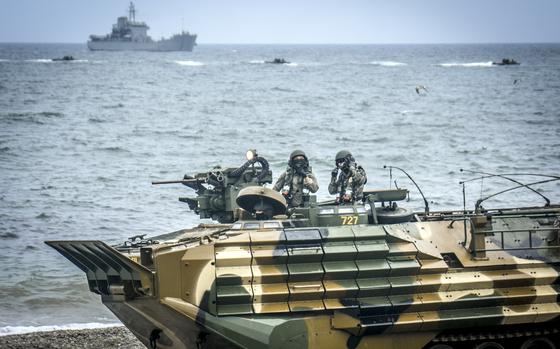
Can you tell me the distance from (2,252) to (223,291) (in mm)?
15337

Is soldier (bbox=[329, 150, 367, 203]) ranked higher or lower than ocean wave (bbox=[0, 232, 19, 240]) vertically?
higher

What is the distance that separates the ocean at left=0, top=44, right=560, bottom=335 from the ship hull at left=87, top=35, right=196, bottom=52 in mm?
73007

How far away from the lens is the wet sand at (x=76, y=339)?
19.6m

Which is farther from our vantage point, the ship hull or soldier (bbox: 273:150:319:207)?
the ship hull

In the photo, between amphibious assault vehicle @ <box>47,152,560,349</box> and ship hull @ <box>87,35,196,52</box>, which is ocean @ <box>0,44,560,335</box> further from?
ship hull @ <box>87,35,196,52</box>

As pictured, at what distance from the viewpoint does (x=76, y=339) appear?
20.1 meters

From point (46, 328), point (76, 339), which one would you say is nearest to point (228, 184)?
point (76, 339)

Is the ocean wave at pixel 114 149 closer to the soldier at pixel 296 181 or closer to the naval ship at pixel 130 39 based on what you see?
the soldier at pixel 296 181

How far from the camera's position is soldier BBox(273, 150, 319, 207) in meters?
18.5

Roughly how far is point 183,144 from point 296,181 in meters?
31.7

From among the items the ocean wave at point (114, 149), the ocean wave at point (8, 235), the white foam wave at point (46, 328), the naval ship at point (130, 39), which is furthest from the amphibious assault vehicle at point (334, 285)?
the naval ship at point (130, 39)

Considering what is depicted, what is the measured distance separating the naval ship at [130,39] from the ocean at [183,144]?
71563mm

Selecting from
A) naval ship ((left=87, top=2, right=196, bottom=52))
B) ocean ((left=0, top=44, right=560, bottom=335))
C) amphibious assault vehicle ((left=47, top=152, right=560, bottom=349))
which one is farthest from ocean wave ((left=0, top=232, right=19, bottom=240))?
naval ship ((left=87, top=2, right=196, bottom=52))

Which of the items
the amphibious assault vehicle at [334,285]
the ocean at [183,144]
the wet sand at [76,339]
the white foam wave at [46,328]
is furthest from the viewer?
the ocean at [183,144]
